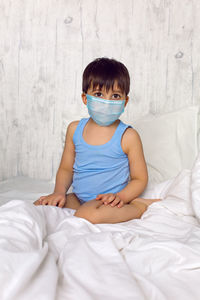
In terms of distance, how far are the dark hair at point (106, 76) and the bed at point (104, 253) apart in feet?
1.39

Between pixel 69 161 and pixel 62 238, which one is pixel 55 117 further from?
pixel 62 238

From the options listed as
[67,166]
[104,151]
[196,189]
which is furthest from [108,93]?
[196,189]

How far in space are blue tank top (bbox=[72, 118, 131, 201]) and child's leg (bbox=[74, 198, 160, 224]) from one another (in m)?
0.16

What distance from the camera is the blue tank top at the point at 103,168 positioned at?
137cm

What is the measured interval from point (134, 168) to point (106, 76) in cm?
37

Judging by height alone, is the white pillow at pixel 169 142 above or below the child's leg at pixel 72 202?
above

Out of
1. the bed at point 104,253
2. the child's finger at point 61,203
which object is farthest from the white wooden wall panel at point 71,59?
the bed at point 104,253

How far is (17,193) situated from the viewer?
5.36ft

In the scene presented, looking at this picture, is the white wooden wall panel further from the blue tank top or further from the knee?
the knee

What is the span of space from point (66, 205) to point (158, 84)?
3.43 feet

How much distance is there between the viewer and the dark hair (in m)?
1.30

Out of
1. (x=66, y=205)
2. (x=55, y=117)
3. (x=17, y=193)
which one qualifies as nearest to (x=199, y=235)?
(x=66, y=205)

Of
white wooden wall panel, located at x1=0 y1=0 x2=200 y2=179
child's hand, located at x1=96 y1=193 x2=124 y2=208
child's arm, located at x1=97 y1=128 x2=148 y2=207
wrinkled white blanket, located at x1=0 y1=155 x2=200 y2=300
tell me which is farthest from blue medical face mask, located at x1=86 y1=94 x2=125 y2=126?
white wooden wall panel, located at x1=0 y1=0 x2=200 y2=179

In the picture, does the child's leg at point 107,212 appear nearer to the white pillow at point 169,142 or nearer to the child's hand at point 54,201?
the child's hand at point 54,201
